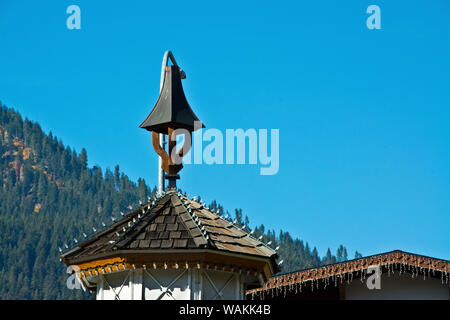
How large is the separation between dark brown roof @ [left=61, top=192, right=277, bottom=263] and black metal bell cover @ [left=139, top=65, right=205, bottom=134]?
135cm

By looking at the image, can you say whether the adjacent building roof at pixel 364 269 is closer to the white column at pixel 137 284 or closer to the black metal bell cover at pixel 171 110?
the black metal bell cover at pixel 171 110

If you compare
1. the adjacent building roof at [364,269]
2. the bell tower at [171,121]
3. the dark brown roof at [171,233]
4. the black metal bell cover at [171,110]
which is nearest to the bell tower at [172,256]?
the dark brown roof at [171,233]

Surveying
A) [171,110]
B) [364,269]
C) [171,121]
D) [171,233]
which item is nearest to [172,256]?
[171,233]

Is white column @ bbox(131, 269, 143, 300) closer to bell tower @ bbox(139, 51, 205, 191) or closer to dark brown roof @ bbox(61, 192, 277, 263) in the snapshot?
dark brown roof @ bbox(61, 192, 277, 263)

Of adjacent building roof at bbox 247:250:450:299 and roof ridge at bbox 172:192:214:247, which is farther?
adjacent building roof at bbox 247:250:450:299

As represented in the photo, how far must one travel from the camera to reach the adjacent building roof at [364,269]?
77.4 feet

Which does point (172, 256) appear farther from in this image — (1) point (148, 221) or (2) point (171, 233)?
(1) point (148, 221)

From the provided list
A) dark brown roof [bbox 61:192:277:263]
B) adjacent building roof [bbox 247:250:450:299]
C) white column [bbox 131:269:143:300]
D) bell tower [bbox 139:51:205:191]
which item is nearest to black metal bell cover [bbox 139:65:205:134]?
bell tower [bbox 139:51:205:191]

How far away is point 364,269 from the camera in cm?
2402

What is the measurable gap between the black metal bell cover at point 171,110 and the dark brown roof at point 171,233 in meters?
1.35

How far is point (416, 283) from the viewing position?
24.8 meters

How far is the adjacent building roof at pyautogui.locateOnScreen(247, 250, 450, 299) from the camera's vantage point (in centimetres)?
2358
